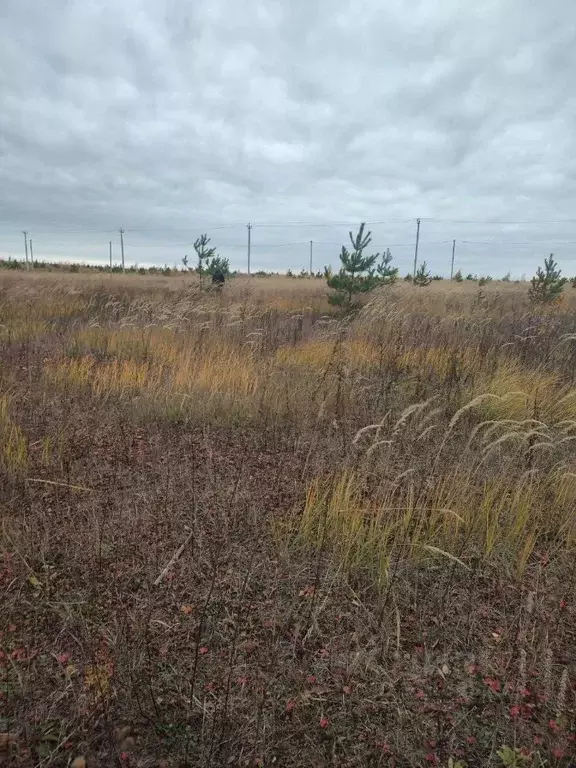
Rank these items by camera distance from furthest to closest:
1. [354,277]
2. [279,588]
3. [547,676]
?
[354,277], [279,588], [547,676]

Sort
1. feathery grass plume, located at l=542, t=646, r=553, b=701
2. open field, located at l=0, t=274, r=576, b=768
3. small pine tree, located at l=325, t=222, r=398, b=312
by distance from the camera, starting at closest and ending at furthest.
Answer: open field, located at l=0, t=274, r=576, b=768
feathery grass plume, located at l=542, t=646, r=553, b=701
small pine tree, located at l=325, t=222, r=398, b=312

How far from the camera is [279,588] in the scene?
2.05 metres

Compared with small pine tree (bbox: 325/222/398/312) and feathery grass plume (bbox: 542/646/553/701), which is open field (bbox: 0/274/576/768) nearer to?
feathery grass plume (bbox: 542/646/553/701)

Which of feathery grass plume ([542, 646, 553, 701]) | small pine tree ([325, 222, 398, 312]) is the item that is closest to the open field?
feathery grass plume ([542, 646, 553, 701])

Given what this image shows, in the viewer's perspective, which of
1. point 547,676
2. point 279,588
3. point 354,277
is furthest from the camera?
point 354,277

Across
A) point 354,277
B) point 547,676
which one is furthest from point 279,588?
point 354,277

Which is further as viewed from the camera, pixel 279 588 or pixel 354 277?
pixel 354 277

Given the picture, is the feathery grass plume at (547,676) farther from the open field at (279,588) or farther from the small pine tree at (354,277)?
the small pine tree at (354,277)

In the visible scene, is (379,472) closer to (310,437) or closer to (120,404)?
(310,437)

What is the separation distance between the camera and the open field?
1397 millimetres

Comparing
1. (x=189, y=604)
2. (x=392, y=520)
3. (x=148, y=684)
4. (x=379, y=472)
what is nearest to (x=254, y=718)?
(x=148, y=684)

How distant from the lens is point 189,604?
1946mm

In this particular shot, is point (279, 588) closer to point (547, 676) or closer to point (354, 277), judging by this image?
point (547, 676)

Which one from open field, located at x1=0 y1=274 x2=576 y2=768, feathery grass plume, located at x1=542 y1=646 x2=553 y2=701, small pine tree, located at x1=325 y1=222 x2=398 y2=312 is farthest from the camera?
small pine tree, located at x1=325 y1=222 x2=398 y2=312
